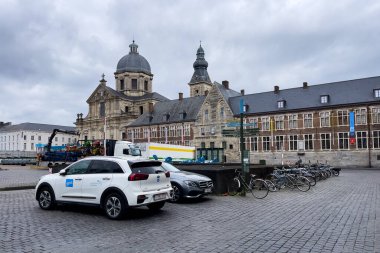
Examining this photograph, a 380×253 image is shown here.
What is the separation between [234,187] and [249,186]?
0.89 metres

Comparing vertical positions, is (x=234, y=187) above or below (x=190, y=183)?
below

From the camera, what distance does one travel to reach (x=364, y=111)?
46375 millimetres

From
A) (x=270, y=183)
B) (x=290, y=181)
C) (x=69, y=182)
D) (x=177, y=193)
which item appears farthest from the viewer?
(x=290, y=181)

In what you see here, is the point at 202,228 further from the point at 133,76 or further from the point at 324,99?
the point at 133,76

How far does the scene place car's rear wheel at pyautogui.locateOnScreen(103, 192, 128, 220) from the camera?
31.2 ft

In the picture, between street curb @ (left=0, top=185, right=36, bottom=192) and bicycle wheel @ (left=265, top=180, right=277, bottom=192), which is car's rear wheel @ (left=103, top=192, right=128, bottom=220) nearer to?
bicycle wheel @ (left=265, top=180, right=277, bottom=192)

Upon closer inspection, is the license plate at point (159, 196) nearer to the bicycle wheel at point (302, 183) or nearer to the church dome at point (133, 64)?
the bicycle wheel at point (302, 183)

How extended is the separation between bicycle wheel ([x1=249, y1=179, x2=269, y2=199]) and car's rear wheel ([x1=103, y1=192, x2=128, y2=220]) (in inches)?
290

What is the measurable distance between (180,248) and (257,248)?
157 cm

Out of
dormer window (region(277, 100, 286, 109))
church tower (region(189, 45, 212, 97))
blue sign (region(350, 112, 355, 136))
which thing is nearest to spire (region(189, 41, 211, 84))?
church tower (region(189, 45, 212, 97))

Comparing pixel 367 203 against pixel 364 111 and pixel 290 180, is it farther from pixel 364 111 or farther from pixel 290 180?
pixel 364 111

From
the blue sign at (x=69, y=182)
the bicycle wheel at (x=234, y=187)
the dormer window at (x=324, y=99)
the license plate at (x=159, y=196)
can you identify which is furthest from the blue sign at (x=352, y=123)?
the blue sign at (x=69, y=182)

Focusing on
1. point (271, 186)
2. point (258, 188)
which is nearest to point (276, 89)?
point (271, 186)

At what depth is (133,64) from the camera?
3639 inches
